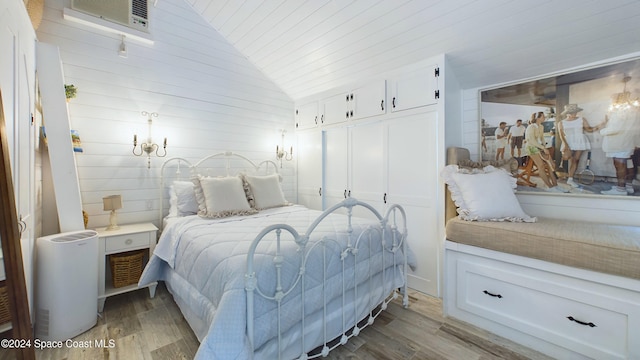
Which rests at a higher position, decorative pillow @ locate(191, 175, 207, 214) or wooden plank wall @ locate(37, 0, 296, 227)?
wooden plank wall @ locate(37, 0, 296, 227)

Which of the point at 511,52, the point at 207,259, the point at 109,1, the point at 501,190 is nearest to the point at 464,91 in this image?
the point at 511,52

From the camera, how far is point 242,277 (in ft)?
4.21

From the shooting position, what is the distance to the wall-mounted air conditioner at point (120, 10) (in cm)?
239

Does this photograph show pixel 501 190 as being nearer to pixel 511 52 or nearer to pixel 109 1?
pixel 511 52

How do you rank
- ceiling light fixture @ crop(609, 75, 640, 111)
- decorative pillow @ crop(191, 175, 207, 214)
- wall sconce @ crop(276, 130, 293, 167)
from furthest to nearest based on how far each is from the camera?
wall sconce @ crop(276, 130, 293, 167), decorative pillow @ crop(191, 175, 207, 214), ceiling light fixture @ crop(609, 75, 640, 111)

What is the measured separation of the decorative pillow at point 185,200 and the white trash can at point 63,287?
77 centimetres

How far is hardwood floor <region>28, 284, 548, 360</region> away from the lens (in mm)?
1694

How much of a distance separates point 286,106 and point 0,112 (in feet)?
10.3

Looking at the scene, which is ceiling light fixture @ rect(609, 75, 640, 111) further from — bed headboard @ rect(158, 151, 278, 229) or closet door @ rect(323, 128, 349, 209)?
bed headboard @ rect(158, 151, 278, 229)

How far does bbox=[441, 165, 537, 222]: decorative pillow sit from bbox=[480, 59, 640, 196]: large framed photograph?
0.48 meters

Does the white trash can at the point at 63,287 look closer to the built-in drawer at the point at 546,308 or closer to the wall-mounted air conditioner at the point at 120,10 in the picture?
the wall-mounted air conditioner at the point at 120,10

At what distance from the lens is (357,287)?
6.24ft

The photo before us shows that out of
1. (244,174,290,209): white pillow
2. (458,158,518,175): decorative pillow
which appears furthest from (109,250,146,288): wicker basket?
(458,158,518,175): decorative pillow

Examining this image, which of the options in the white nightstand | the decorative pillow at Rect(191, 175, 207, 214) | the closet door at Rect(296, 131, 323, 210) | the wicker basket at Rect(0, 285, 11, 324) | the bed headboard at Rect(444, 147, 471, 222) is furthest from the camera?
the closet door at Rect(296, 131, 323, 210)
